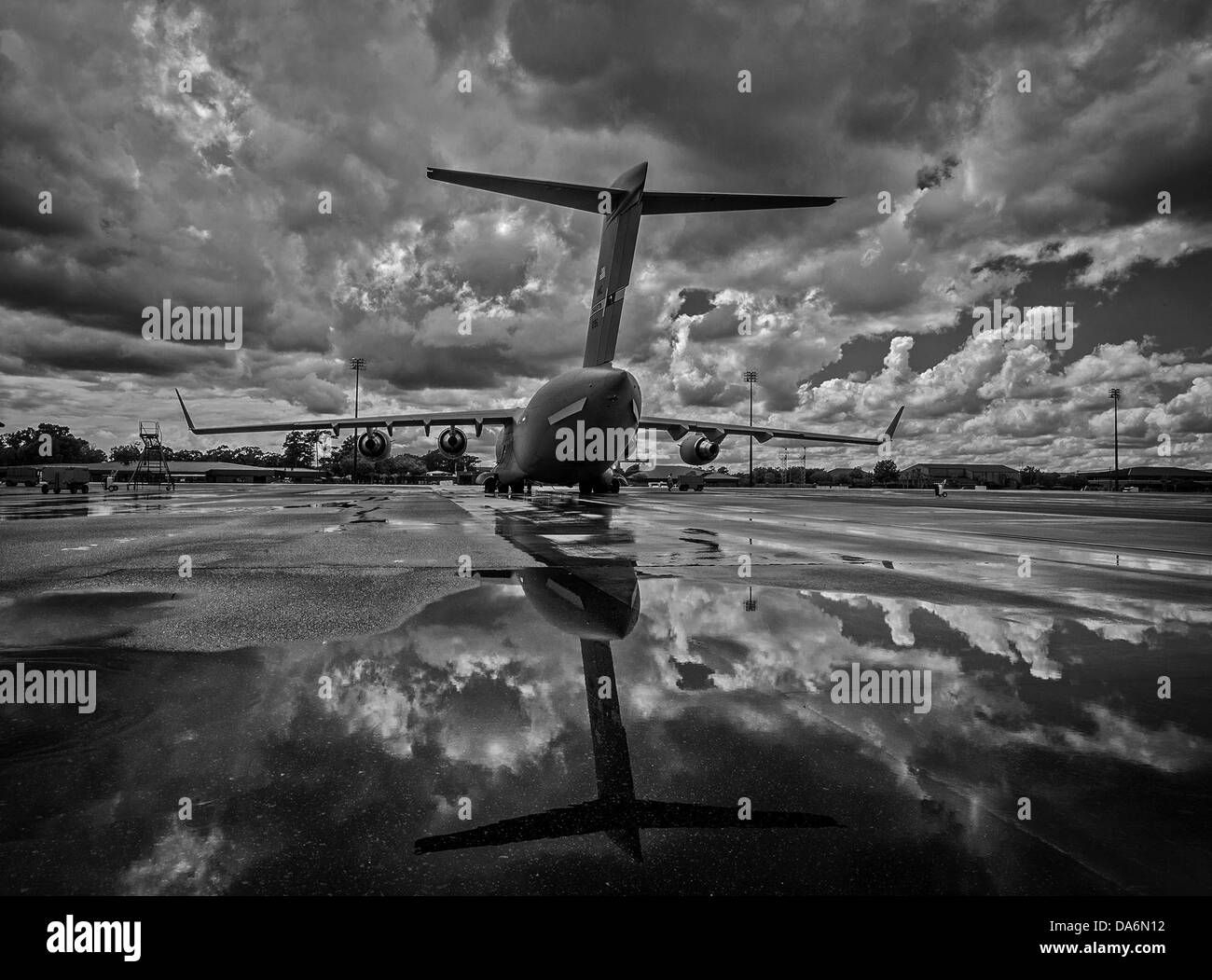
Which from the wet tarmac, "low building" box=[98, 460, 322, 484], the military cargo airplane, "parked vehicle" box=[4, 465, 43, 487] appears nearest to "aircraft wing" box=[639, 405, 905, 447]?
the military cargo airplane

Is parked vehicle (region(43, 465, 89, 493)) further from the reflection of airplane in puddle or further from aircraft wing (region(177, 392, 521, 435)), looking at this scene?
the reflection of airplane in puddle

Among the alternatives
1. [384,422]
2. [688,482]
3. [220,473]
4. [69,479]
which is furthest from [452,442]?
[220,473]

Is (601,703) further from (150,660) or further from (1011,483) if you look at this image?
(1011,483)

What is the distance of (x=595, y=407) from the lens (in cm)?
2398

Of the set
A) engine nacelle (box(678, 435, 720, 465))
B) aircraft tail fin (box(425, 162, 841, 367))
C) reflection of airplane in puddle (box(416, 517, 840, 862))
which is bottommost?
reflection of airplane in puddle (box(416, 517, 840, 862))

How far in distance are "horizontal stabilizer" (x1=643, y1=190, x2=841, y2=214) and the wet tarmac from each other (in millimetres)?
17477

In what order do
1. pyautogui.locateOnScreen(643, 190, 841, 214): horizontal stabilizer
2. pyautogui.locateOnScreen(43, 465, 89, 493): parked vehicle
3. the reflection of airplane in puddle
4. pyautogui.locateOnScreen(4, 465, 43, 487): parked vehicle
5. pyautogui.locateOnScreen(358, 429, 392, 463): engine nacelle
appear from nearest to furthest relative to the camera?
the reflection of airplane in puddle, pyautogui.locateOnScreen(643, 190, 841, 214): horizontal stabilizer, pyautogui.locateOnScreen(358, 429, 392, 463): engine nacelle, pyautogui.locateOnScreen(43, 465, 89, 493): parked vehicle, pyautogui.locateOnScreen(4, 465, 43, 487): parked vehicle

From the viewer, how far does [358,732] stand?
2.92m

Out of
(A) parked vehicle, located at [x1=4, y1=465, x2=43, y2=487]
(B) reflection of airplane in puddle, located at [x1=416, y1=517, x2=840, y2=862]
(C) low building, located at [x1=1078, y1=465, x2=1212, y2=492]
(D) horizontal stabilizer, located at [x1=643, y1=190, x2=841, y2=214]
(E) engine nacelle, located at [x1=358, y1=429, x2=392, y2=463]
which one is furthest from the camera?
(C) low building, located at [x1=1078, y1=465, x2=1212, y2=492]

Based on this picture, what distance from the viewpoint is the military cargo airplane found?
925 inches

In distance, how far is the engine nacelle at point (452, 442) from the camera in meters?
32.1

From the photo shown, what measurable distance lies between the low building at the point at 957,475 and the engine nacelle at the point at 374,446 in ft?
385

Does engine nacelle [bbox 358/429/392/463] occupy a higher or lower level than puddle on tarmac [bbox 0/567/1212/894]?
higher
